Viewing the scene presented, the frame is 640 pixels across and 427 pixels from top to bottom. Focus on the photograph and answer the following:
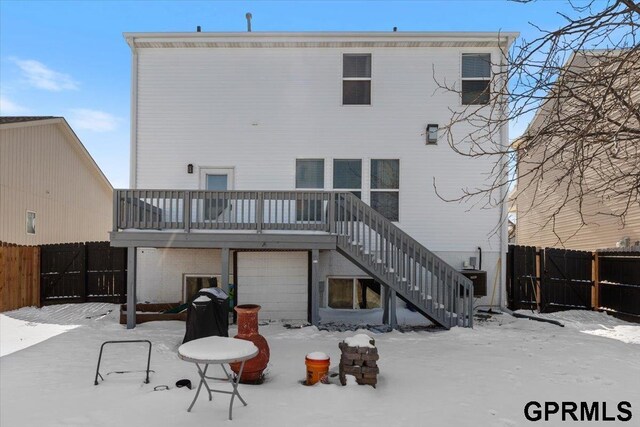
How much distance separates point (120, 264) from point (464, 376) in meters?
8.93

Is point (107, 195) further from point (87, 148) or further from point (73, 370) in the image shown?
point (73, 370)

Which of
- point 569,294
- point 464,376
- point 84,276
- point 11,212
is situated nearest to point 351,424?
point 464,376

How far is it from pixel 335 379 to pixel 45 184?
1408 cm

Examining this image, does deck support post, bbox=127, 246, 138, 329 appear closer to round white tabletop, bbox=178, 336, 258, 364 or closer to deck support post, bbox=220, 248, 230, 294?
deck support post, bbox=220, 248, 230, 294

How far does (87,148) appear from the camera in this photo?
646 inches

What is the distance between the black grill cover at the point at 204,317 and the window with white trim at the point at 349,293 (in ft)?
12.6

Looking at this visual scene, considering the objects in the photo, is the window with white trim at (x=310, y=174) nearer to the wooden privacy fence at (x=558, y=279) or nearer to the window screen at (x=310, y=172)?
the window screen at (x=310, y=172)

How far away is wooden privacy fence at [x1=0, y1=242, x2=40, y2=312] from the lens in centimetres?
882

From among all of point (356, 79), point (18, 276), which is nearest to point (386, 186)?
point (356, 79)

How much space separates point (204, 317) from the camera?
5.36 m

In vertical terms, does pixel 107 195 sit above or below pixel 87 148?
below

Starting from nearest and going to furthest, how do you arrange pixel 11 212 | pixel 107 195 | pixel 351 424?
pixel 351 424 < pixel 11 212 < pixel 107 195

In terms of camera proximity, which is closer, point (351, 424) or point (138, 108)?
point (351, 424)

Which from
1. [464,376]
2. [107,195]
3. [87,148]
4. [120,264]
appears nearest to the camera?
[464,376]
